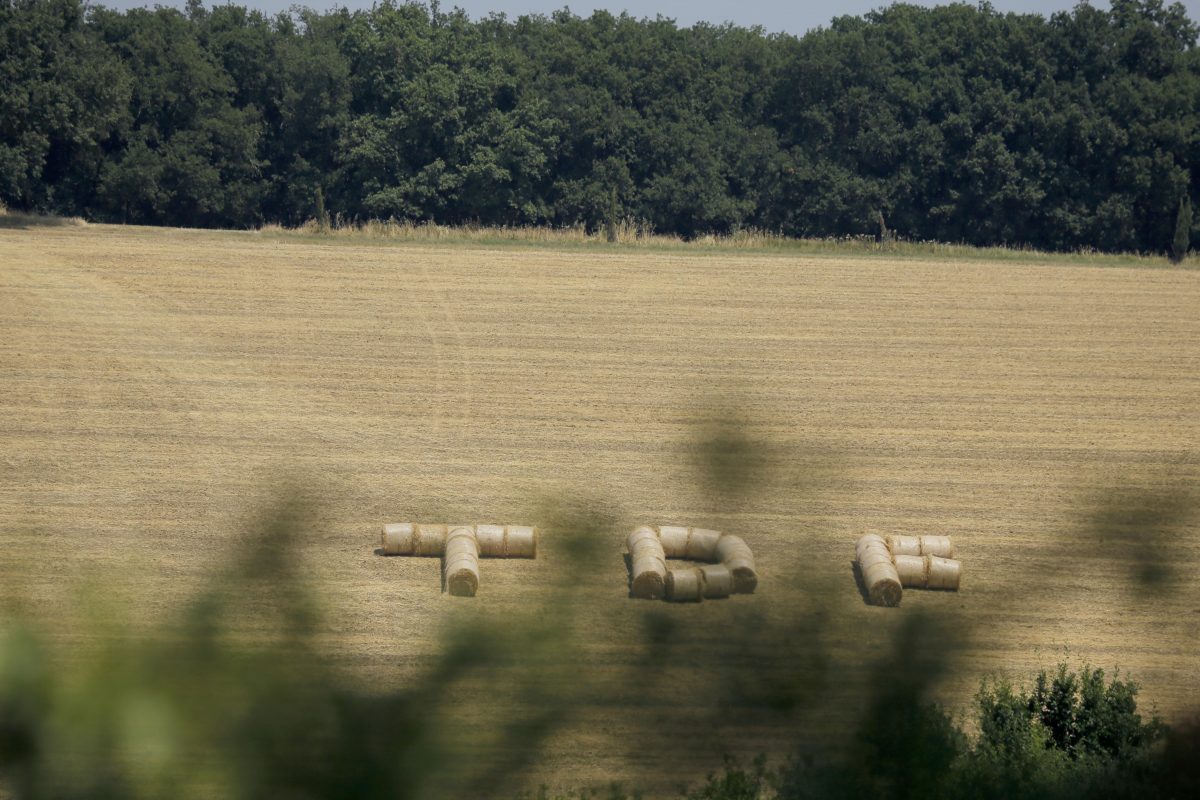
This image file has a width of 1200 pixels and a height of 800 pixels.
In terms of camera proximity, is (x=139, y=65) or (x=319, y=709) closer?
(x=319, y=709)

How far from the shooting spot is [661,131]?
5838 cm

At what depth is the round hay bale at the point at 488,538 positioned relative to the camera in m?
16.4

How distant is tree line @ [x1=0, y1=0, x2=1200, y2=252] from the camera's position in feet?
176

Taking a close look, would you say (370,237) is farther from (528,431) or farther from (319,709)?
(319,709)

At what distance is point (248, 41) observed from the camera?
57.1 meters

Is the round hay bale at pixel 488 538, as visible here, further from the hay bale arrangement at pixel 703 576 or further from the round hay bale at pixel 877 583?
the round hay bale at pixel 877 583

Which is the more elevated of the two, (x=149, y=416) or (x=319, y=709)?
(x=319, y=709)

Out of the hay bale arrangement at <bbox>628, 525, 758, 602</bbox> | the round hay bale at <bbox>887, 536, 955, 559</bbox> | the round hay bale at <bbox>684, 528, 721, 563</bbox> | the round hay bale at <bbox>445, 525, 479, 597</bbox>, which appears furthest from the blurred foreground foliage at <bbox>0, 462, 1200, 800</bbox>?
the round hay bale at <bbox>887, 536, 955, 559</bbox>

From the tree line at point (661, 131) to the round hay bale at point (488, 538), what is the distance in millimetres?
35610

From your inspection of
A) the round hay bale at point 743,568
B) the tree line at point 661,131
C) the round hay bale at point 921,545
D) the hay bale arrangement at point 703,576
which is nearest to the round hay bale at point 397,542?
the round hay bale at point 921,545

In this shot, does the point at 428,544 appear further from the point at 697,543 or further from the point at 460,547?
the point at 697,543

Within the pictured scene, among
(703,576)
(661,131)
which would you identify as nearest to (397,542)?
(703,576)

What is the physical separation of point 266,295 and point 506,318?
246 inches

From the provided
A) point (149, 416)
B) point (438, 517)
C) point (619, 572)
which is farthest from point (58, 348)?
point (619, 572)
